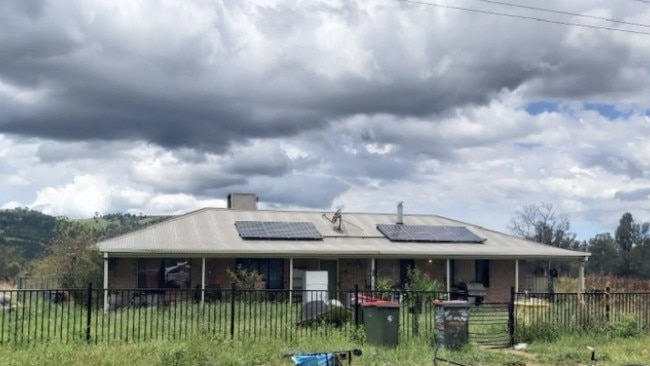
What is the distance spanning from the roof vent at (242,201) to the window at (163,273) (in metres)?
7.29

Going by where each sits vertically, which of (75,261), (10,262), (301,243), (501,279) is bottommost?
(10,262)

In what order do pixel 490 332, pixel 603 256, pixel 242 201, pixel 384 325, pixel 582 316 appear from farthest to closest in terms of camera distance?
1. pixel 603 256
2. pixel 242 201
3. pixel 582 316
4. pixel 490 332
5. pixel 384 325

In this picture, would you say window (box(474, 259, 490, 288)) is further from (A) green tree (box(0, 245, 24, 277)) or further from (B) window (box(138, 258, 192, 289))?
(A) green tree (box(0, 245, 24, 277))

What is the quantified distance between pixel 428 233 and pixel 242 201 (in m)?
8.83

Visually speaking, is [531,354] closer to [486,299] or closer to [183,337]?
[183,337]

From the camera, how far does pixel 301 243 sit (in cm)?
2619

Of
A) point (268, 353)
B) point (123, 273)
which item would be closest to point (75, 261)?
point (123, 273)

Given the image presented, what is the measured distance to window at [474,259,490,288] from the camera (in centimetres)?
2902

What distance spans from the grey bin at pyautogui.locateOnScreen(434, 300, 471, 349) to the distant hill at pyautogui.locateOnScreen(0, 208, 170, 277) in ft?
197

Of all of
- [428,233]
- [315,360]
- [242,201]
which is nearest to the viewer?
[315,360]

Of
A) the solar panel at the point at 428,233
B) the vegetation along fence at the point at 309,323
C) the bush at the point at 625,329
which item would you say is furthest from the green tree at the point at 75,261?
the bush at the point at 625,329

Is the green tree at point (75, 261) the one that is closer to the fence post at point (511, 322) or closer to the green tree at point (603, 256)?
the fence post at point (511, 322)

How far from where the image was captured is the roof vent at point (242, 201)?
106 feet

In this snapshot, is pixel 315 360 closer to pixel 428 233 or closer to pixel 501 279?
pixel 428 233
